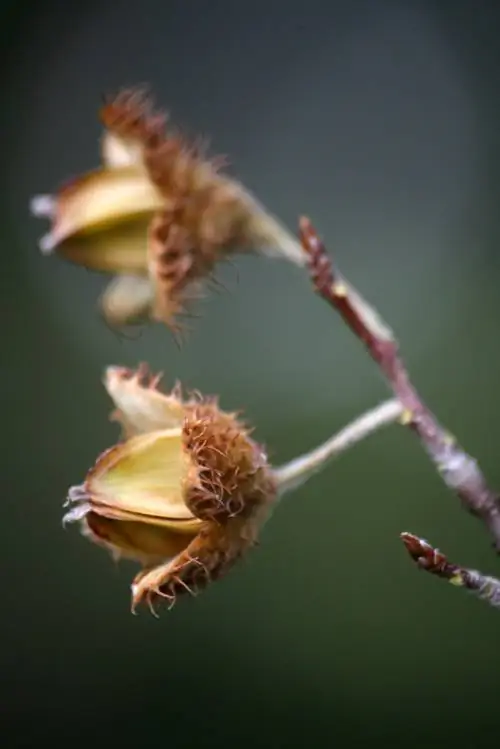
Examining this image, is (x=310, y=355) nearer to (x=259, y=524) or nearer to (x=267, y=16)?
(x=267, y=16)

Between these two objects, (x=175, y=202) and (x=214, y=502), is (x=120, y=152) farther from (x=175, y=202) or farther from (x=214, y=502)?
(x=214, y=502)

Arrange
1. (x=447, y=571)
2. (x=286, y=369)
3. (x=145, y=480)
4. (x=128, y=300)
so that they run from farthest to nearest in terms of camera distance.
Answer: (x=286, y=369) < (x=128, y=300) < (x=145, y=480) < (x=447, y=571)

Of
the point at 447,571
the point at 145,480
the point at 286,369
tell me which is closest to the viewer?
the point at 447,571

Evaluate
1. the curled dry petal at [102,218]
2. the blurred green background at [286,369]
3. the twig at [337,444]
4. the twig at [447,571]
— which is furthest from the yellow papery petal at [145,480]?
the blurred green background at [286,369]

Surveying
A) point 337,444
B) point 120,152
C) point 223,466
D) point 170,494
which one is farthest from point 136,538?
point 120,152

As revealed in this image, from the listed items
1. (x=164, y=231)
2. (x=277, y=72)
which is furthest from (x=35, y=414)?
(x=164, y=231)
